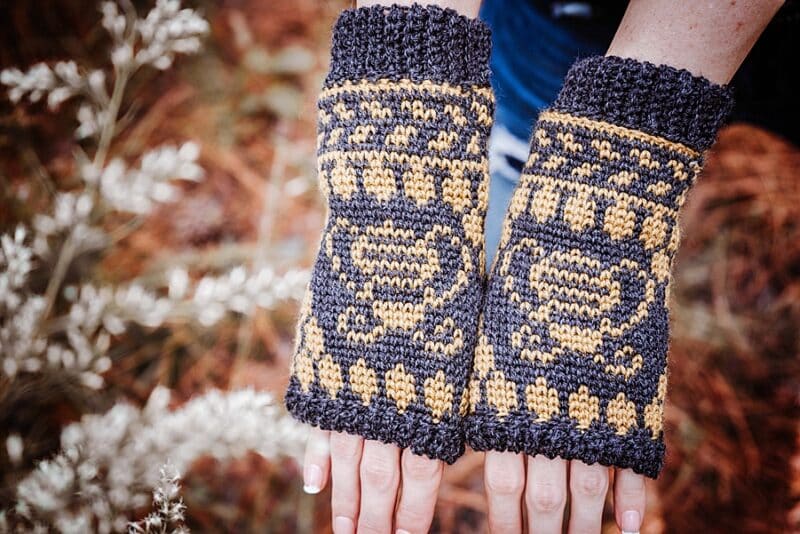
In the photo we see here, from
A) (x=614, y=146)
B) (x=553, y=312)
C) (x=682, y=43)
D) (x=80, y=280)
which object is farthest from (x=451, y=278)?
(x=80, y=280)

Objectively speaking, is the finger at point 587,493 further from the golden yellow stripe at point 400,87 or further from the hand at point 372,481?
the golden yellow stripe at point 400,87

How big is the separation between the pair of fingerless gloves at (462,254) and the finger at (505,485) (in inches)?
1.1

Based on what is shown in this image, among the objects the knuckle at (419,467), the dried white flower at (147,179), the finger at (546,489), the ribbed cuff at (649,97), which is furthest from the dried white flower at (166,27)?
the finger at (546,489)

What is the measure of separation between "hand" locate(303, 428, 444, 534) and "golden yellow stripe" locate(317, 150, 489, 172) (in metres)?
0.36

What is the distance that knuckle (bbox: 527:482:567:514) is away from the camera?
2.41 feet

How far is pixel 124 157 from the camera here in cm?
152

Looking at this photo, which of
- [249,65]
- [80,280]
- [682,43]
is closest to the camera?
[682,43]

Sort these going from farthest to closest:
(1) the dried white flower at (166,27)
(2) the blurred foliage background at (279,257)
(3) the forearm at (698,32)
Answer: (2) the blurred foliage background at (279,257) < (1) the dried white flower at (166,27) < (3) the forearm at (698,32)

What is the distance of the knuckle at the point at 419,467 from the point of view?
74cm

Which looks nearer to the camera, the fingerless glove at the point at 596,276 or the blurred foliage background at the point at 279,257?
the fingerless glove at the point at 596,276

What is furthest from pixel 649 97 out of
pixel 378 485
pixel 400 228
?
pixel 378 485

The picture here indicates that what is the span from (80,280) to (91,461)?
790 mm

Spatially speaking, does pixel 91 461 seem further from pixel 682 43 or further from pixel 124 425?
pixel 682 43

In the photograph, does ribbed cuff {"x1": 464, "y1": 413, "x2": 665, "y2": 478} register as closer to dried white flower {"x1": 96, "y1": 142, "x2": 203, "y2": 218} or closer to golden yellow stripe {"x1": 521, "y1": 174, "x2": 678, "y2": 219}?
Answer: golden yellow stripe {"x1": 521, "y1": 174, "x2": 678, "y2": 219}
